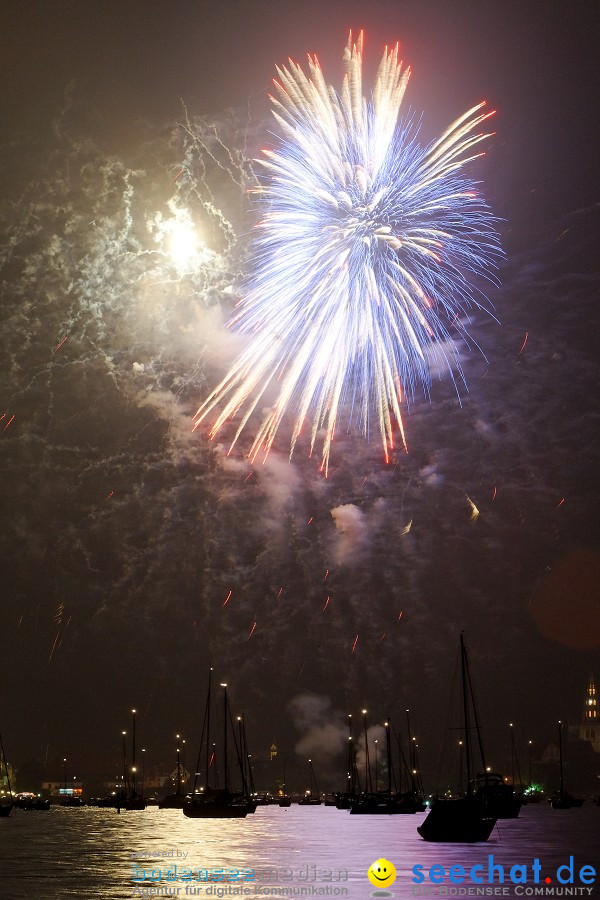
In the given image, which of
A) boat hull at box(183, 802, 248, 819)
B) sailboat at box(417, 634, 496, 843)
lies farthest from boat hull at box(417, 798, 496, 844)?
boat hull at box(183, 802, 248, 819)

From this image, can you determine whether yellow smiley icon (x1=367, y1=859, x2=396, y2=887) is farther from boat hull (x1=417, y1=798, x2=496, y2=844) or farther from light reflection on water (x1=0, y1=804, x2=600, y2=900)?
boat hull (x1=417, y1=798, x2=496, y2=844)

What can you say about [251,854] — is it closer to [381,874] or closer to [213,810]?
[381,874]

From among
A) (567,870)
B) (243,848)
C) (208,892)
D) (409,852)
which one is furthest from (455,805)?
(208,892)

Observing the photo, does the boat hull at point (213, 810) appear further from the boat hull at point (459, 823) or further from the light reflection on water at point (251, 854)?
the boat hull at point (459, 823)

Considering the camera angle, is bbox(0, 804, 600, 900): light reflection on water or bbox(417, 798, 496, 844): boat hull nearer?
bbox(0, 804, 600, 900): light reflection on water

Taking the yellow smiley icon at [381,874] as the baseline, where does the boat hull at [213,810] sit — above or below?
above

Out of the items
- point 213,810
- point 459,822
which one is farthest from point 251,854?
point 213,810

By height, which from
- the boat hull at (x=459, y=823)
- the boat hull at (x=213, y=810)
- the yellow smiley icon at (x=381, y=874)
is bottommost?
the yellow smiley icon at (x=381, y=874)

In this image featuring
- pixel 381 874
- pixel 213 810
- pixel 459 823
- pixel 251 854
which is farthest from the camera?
pixel 213 810

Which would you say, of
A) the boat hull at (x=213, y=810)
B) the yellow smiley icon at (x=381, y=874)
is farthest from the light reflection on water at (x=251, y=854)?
the boat hull at (x=213, y=810)
